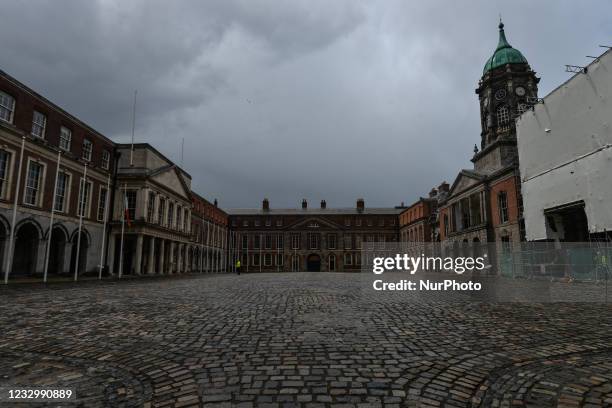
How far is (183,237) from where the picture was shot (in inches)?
1736

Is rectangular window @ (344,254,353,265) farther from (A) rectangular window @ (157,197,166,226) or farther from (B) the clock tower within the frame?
(A) rectangular window @ (157,197,166,226)

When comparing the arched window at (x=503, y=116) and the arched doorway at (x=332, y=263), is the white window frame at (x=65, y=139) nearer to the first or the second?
the arched window at (x=503, y=116)

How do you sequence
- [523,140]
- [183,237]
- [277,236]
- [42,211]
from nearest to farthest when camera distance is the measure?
1. [42,211]
2. [523,140]
3. [183,237]
4. [277,236]

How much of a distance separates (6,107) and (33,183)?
5.14 meters

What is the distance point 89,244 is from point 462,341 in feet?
107

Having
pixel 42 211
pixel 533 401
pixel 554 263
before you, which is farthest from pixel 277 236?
pixel 533 401

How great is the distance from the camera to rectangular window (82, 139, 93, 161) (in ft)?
103

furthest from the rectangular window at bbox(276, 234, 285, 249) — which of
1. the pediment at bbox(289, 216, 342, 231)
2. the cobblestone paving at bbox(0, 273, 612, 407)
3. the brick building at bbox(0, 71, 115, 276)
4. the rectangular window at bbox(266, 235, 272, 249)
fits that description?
the cobblestone paving at bbox(0, 273, 612, 407)

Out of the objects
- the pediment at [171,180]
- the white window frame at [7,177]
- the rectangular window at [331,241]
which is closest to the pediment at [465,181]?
the pediment at [171,180]

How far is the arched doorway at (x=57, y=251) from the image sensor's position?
92.9ft

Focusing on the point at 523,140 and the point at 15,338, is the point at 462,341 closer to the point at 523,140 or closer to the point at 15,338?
the point at 15,338

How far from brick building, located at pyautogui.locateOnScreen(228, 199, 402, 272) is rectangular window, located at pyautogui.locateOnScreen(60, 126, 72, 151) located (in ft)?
163

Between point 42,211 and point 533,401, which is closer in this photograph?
point 533,401

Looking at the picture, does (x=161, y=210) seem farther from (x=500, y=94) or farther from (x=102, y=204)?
(x=500, y=94)
